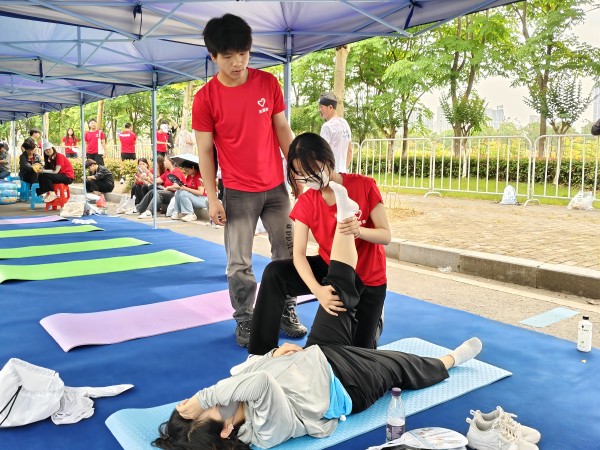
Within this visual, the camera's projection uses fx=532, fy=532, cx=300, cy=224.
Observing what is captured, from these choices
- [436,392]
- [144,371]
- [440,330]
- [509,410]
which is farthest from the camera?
[440,330]

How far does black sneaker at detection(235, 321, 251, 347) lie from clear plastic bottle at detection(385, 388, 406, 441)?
1.23m

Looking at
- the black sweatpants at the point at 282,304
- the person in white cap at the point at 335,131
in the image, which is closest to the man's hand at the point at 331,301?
the black sweatpants at the point at 282,304

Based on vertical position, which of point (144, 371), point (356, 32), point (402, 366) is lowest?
point (144, 371)

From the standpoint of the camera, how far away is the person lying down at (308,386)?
1873mm

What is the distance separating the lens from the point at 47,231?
757 cm

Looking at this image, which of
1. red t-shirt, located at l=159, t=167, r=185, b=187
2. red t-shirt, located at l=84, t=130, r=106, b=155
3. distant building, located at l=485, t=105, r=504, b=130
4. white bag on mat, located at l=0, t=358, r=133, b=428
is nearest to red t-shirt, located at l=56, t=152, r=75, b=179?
red t-shirt, located at l=159, t=167, r=185, b=187

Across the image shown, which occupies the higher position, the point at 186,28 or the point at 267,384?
the point at 186,28

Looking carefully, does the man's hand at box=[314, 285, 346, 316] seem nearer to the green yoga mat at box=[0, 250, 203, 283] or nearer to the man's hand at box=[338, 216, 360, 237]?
the man's hand at box=[338, 216, 360, 237]

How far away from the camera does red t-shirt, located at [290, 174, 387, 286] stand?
2.50 metres

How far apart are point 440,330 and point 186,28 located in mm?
3847

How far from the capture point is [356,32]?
16.3 ft

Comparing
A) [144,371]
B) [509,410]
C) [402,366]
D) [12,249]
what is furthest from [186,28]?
[509,410]

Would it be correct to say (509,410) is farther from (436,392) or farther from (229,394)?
(229,394)

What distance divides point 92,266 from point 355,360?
384 centimetres
